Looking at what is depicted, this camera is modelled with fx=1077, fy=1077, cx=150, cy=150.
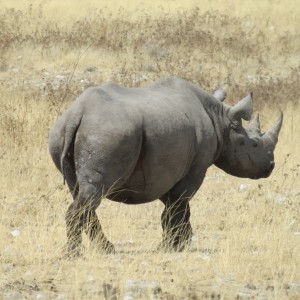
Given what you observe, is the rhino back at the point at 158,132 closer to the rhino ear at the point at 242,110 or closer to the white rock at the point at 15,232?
the rhino ear at the point at 242,110

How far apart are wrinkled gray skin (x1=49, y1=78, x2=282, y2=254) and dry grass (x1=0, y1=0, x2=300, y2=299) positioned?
0.38 metres

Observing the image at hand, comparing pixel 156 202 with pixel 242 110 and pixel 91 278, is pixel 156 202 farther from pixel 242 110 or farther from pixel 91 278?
pixel 91 278

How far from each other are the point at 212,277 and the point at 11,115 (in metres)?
8.41

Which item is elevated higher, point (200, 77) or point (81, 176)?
point (81, 176)

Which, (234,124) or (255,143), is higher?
(234,124)

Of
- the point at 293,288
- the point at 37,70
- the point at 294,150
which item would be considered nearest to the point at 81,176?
the point at 293,288

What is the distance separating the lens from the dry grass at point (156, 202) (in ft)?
26.6

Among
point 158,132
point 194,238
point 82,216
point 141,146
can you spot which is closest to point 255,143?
point 194,238

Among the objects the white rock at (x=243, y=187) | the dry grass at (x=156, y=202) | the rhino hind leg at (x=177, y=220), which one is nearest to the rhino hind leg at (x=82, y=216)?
the dry grass at (x=156, y=202)

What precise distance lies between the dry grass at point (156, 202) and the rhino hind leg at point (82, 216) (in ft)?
0.61

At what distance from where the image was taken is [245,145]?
10.9 metres

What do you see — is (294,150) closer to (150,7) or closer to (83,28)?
(83,28)

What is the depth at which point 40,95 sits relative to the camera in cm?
1920

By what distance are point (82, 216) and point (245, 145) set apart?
2386 mm
